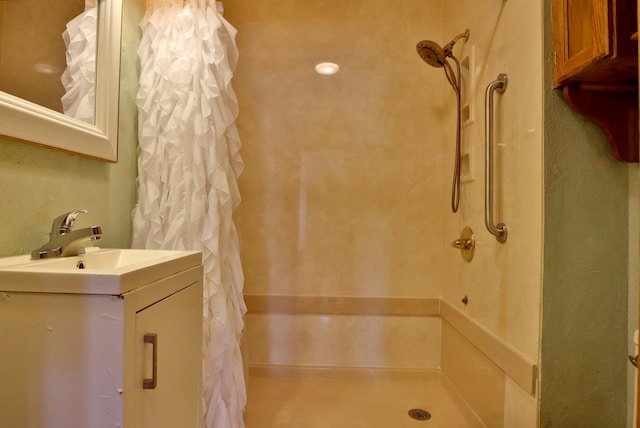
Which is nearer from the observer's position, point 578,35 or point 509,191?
point 578,35

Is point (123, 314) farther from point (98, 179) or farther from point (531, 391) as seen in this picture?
point (531, 391)

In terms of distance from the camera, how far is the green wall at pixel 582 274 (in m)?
1.16

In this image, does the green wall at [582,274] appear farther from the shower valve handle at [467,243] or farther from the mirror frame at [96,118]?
the mirror frame at [96,118]

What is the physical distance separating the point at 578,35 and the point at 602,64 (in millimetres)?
129

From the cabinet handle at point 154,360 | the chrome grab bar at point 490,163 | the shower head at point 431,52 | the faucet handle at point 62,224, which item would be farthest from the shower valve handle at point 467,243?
the faucet handle at point 62,224

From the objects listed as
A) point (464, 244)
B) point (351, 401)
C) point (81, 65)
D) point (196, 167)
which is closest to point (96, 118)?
point (81, 65)

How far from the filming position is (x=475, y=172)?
5.84 feet

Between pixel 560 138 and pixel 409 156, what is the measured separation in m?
1.09

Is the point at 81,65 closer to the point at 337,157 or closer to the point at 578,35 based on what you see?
the point at 337,157

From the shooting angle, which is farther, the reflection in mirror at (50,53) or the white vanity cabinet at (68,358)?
the reflection in mirror at (50,53)

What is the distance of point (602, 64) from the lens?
3.10 ft

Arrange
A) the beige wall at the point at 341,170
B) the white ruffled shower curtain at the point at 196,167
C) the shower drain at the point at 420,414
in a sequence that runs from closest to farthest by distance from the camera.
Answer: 1. the white ruffled shower curtain at the point at 196,167
2. the shower drain at the point at 420,414
3. the beige wall at the point at 341,170

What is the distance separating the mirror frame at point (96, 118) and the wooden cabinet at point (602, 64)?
1462 mm

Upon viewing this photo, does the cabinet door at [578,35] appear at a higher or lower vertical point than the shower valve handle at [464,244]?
higher
